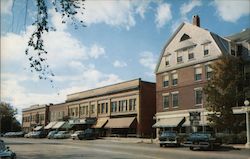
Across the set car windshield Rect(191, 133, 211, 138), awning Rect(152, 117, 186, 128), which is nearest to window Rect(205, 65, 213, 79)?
awning Rect(152, 117, 186, 128)

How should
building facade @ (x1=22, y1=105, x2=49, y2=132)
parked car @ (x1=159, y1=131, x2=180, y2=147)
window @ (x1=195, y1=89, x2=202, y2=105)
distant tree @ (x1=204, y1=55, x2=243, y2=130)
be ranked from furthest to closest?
building facade @ (x1=22, y1=105, x2=49, y2=132), window @ (x1=195, y1=89, x2=202, y2=105), distant tree @ (x1=204, y1=55, x2=243, y2=130), parked car @ (x1=159, y1=131, x2=180, y2=147)

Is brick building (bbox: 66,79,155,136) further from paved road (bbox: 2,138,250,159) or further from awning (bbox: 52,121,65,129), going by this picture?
paved road (bbox: 2,138,250,159)

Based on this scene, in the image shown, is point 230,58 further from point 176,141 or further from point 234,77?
point 176,141

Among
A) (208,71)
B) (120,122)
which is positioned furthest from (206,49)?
(120,122)

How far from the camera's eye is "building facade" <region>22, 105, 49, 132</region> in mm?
98625

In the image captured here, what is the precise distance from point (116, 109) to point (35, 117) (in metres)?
45.3

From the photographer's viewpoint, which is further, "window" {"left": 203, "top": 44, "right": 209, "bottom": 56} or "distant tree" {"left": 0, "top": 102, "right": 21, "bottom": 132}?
"distant tree" {"left": 0, "top": 102, "right": 21, "bottom": 132}

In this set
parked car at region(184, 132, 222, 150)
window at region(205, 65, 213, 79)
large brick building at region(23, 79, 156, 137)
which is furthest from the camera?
large brick building at region(23, 79, 156, 137)

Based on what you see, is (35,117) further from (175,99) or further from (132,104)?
(175,99)

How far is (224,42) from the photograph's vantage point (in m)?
48.5

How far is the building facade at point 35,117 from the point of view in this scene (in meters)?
98.6

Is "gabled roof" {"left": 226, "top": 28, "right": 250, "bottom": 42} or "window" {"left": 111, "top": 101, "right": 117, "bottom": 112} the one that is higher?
"gabled roof" {"left": 226, "top": 28, "right": 250, "bottom": 42}

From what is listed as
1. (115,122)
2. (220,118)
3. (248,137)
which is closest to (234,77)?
(220,118)

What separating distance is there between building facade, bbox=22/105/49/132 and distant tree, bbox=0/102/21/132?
10.7 ft
